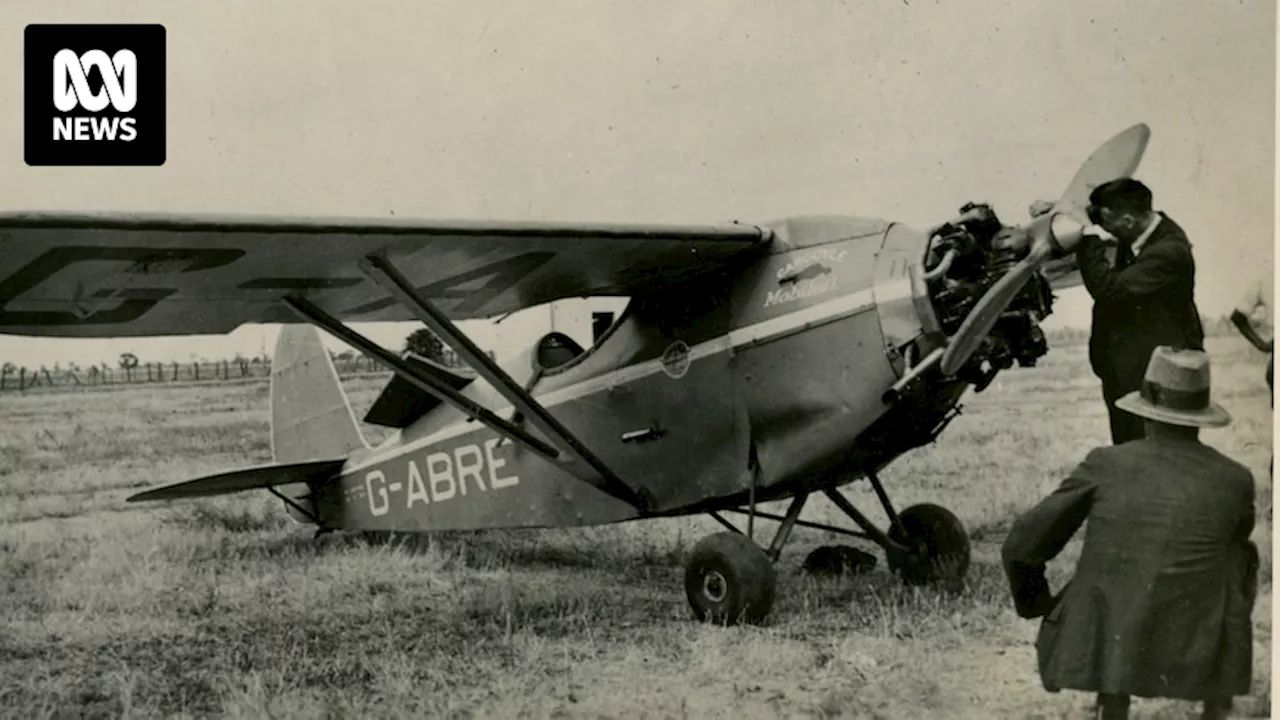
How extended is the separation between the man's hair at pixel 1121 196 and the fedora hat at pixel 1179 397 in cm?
110

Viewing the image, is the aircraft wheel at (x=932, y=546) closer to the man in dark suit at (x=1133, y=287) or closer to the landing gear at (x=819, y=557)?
the landing gear at (x=819, y=557)

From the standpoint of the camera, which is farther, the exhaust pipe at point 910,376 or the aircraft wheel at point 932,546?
the aircraft wheel at point 932,546

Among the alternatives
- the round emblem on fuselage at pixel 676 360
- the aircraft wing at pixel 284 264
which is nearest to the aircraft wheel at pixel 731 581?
the round emblem on fuselage at pixel 676 360

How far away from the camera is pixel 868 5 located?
489 cm

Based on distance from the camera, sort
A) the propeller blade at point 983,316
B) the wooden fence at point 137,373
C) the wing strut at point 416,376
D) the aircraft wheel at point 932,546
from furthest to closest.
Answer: the wooden fence at point 137,373 → the aircraft wheel at point 932,546 → the wing strut at point 416,376 → the propeller blade at point 983,316

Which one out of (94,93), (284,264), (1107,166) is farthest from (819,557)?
Result: (94,93)

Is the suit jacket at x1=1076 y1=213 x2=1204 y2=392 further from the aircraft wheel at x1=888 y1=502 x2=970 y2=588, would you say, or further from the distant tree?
the distant tree

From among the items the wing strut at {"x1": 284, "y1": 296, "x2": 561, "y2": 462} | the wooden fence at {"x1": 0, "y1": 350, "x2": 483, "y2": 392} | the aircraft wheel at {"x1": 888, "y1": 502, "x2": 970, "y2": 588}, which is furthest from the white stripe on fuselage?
the aircraft wheel at {"x1": 888, "y1": 502, "x2": 970, "y2": 588}

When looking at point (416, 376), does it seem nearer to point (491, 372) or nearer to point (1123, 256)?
point (491, 372)

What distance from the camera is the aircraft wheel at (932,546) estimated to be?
17.1ft

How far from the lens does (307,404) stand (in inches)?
293

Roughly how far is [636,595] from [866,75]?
2748 millimetres

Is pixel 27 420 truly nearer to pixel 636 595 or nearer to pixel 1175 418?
pixel 636 595

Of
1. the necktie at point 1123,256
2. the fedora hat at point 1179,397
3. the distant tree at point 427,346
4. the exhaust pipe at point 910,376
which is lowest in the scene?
the fedora hat at point 1179,397
